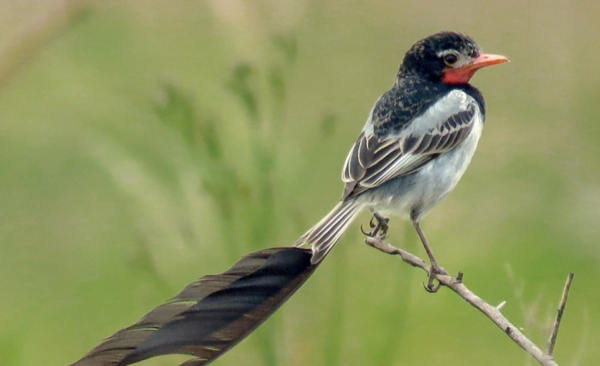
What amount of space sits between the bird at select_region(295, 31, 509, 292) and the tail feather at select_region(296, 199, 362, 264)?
0.02 meters

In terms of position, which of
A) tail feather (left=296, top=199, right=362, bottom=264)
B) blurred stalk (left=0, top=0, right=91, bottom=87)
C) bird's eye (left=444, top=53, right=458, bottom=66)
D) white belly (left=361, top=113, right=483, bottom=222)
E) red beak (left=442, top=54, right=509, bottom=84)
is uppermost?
blurred stalk (left=0, top=0, right=91, bottom=87)

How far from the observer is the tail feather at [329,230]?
233 cm

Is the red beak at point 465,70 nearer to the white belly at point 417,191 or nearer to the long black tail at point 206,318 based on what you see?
the white belly at point 417,191

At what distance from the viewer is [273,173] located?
10.4ft

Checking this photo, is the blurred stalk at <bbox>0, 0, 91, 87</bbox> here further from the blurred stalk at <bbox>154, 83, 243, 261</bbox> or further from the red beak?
the red beak

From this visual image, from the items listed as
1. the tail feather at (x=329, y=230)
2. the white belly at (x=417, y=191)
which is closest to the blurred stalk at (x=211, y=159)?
the tail feather at (x=329, y=230)

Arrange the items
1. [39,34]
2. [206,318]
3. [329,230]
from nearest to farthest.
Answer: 1. [206,318]
2. [329,230]
3. [39,34]

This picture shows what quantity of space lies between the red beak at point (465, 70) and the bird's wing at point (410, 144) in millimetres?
55

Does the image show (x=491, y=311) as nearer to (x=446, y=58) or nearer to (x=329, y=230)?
(x=329, y=230)

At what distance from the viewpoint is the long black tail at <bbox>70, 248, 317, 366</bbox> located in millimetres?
1774

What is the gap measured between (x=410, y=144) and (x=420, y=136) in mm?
54

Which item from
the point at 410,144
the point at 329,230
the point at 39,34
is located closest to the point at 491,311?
the point at 329,230

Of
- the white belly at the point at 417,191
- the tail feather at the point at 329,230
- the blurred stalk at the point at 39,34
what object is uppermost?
the blurred stalk at the point at 39,34

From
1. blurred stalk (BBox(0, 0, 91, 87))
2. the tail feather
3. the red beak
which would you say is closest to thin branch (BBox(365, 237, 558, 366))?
the tail feather
